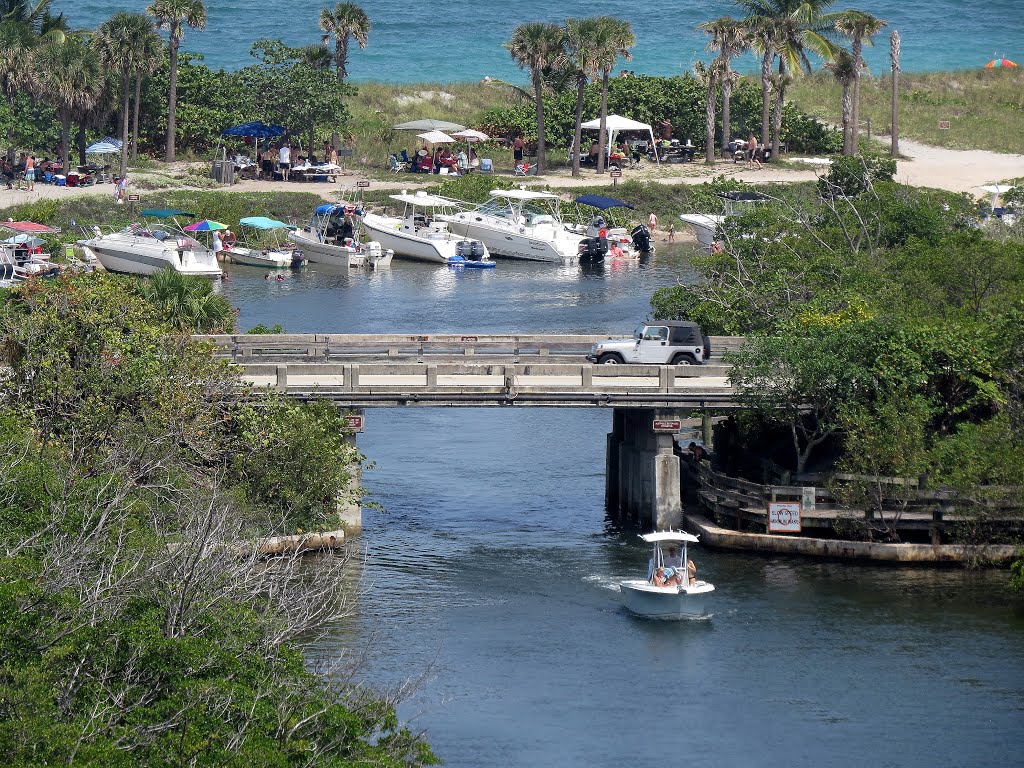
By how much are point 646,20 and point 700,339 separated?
154 meters

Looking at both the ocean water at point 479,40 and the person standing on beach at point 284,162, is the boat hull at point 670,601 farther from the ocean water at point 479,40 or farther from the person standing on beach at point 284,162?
the ocean water at point 479,40

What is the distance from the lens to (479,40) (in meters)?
186

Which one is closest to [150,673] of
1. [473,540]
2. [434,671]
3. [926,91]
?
[434,671]

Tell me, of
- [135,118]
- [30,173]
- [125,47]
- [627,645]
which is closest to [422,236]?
[135,118]

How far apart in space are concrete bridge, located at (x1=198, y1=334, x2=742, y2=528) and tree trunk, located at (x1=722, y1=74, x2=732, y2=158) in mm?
62043

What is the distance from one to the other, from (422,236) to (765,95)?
24.1 meters

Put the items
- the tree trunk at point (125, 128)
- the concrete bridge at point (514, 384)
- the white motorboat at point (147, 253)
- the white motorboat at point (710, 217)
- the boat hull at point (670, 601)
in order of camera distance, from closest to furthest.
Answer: the boat hull at point (670, 601)
the concrete bridge at point (514, 384)
the white motorboat at point (147, 253)
the white motorboat at point (710, 217)
the tree trunk at point (125, 128)

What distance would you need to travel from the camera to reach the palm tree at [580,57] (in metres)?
103

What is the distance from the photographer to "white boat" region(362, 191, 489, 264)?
94875 mm

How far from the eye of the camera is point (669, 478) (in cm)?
4509

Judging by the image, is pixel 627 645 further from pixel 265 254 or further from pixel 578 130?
pixel 578 130

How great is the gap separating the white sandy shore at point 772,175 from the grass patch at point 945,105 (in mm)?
3592

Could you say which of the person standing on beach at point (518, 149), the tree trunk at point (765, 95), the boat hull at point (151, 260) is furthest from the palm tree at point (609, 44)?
the boat hull at point (151, 260)

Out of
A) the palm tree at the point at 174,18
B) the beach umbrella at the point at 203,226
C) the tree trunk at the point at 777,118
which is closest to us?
the beach umbrella at the point at 203,226
